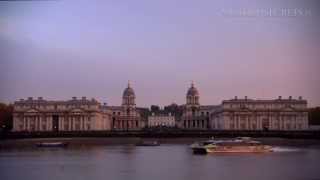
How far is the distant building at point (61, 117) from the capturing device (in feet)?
66.2

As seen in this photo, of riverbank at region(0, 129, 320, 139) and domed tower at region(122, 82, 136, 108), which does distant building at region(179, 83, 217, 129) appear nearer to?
riverbank at region(0, 129, 320, 139)

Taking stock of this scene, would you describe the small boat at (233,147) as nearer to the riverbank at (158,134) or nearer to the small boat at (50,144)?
the riverbank at (158,134)

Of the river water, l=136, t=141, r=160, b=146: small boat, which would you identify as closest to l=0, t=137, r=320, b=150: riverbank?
l=136, t=141, r=160, b=146: small boat

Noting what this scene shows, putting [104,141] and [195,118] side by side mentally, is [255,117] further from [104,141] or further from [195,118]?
[104,141]

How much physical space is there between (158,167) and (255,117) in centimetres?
1020

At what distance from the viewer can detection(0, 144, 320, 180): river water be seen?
11.0m

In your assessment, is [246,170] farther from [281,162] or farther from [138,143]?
[138,143]

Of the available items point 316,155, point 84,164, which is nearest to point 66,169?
point 84,164

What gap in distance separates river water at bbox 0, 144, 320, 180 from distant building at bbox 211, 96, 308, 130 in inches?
121

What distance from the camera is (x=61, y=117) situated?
77.5ft

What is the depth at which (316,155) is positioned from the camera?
47.5ft

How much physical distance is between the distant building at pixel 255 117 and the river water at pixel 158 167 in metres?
3.08

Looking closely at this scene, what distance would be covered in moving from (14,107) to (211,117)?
26.2ft

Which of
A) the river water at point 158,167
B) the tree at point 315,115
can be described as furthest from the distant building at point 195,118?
the river water at point 158,167
